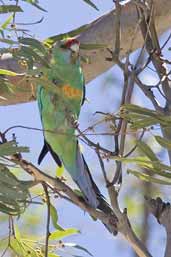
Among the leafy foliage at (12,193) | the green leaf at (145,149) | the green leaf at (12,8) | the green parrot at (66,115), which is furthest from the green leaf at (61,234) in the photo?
the green leaf at (12,8)

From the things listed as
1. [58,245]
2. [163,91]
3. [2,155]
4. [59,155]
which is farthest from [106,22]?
[2,155]

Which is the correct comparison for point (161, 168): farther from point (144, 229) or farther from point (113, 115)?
point (144, 229)

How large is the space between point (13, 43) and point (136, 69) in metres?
0.21

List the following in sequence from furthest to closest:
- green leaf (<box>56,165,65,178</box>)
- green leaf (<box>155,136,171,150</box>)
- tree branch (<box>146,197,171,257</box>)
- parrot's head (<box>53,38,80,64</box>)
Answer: parrot's head (<box>53,38,80,64</box>) < green leaf (<box>56,165,65,178</box>) < tree branch (<box>146,197,171,257</box>) < green leaf (<box>155,136,171,150</box>)

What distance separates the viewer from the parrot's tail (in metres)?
1.35

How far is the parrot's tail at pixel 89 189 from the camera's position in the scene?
4.42 ft

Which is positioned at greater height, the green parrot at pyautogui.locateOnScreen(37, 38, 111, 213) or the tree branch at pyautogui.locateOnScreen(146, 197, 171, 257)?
the green parrot at pyautogui.locateOnScreen(37, 38, 111, 213)

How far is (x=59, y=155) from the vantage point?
5.14 ft

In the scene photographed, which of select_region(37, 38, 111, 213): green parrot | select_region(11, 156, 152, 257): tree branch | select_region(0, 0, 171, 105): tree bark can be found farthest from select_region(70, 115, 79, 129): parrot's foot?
select_region(0, 0, 171, 105): tree bark

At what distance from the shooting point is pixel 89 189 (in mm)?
1409

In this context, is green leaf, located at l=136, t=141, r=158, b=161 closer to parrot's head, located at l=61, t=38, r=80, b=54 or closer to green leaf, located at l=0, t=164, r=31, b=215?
green leaf, located at l=0, t=164, r=31, b=215

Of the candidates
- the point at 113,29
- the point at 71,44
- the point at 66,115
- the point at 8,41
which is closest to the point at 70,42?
the point at 71,44

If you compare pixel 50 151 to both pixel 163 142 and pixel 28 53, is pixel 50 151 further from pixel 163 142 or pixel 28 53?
pixel 163 142

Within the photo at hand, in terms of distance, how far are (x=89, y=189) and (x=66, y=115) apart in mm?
148
